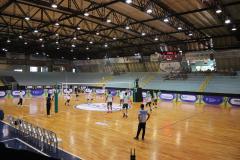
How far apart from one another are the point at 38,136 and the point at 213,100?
22180 mm

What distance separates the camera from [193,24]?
21.5 metres

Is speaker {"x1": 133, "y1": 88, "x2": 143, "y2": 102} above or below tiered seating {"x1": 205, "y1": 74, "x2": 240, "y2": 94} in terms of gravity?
below

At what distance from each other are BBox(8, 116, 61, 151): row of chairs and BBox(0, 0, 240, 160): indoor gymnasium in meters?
0.06

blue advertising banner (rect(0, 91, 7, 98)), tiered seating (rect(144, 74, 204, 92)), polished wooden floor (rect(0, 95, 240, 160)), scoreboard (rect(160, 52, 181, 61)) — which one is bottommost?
polished wooden floor (rect(0, 95, 240, 160))

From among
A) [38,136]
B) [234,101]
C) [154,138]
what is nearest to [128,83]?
[234,101]

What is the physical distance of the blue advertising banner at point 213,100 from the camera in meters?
25.6

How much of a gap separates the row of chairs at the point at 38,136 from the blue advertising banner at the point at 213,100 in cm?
2111

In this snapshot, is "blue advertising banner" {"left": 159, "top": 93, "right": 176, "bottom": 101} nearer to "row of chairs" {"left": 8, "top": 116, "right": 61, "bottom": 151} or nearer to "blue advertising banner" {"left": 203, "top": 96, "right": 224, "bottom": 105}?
"blue advertising banner" {"left": 203, "top": 96, "right": 224, "bottom": 105}

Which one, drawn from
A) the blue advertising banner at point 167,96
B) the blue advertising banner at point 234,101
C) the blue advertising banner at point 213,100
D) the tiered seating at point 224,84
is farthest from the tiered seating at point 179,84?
the blue advertising banner at point 234,101

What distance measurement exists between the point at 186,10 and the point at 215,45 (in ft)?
51.5

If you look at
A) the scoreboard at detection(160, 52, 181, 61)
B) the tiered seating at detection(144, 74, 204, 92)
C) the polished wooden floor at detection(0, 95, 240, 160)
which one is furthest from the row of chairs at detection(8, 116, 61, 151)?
the scoreboard at detection(160, 52, 181, 61)

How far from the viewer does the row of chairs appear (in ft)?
30.7

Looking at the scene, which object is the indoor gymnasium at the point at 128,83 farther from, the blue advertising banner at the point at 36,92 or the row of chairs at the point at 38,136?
the blue advertising banner at the point at 36,92

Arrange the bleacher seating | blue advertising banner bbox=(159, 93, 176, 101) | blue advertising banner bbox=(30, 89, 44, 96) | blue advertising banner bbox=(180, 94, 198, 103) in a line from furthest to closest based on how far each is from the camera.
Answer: blue advertising banner bbox=(30, 89, 44, 96)
blue advertising banner bbox=(159, 93, 176, 101)
the bleacher seating
blue advertising banner bbox=(180, 94, 198, 103)
